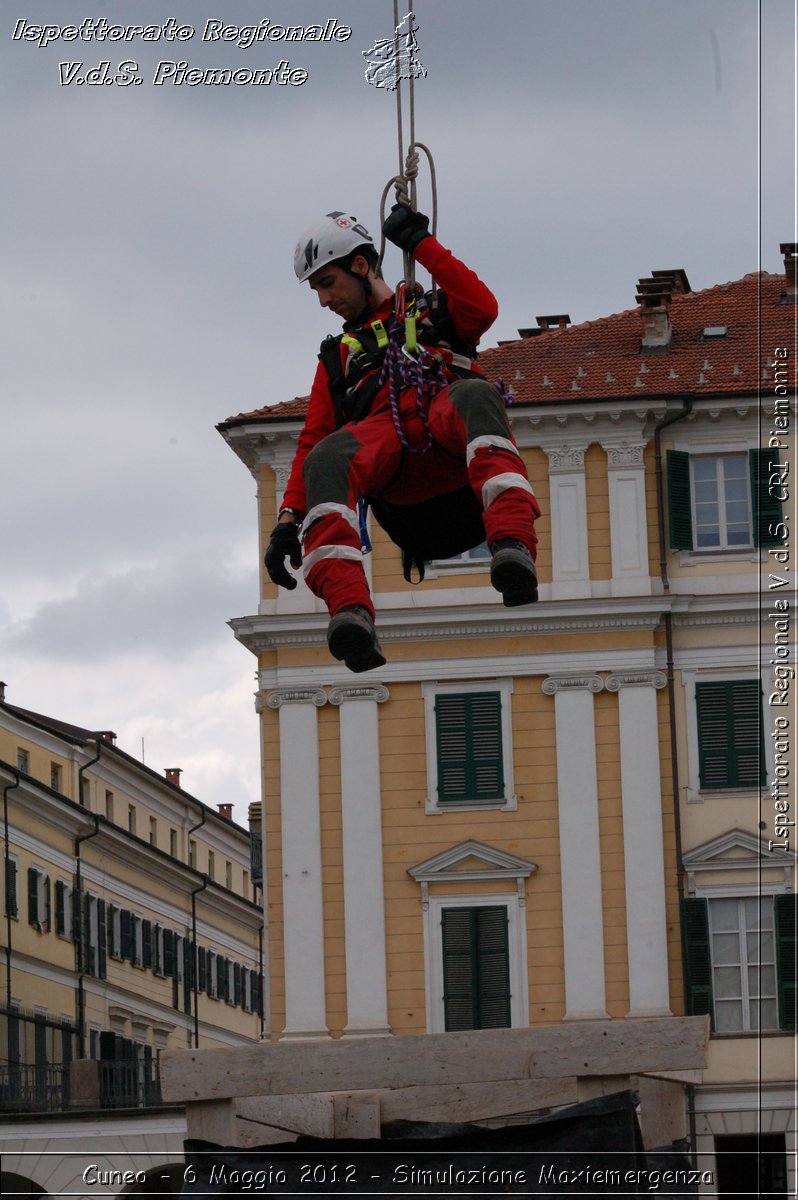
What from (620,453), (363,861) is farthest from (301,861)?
(620,453)

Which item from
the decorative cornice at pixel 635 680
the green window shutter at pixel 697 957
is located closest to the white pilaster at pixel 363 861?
the decorative cornice at pixel 635 680

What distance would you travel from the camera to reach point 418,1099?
1046 cm

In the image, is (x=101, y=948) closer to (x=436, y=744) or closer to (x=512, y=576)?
(x=436, y=744)

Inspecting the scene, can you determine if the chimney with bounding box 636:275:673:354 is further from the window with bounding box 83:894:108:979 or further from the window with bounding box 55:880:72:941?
the window with bounding box 83:894:108:979

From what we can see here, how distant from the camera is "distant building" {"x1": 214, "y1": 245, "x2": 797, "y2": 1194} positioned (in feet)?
111

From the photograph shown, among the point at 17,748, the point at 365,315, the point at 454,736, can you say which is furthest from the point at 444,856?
the point at 365,315

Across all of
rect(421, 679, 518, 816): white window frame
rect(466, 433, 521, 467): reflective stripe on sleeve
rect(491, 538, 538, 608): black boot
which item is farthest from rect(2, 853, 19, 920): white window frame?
rect(491, 538, 538, 608): black boot

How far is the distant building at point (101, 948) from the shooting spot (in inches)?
1480

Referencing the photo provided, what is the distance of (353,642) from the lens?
9234 millimetres

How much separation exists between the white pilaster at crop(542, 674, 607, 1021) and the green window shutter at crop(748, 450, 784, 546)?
329cm

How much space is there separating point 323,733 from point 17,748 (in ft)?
66.8

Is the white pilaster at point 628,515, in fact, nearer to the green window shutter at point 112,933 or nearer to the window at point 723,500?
the window at point 723,500

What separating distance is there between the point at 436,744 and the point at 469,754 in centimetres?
50

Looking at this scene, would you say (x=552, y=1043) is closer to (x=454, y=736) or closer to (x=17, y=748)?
(x=454, y=736)
